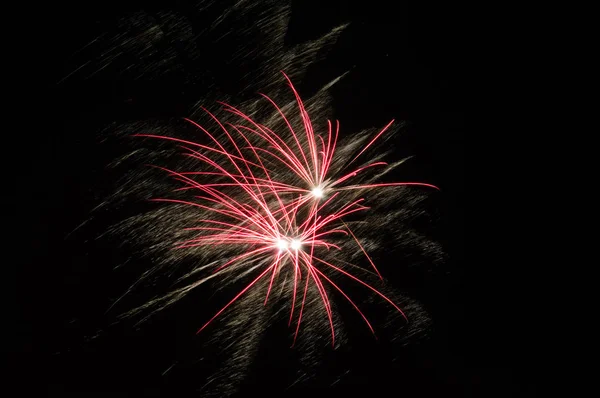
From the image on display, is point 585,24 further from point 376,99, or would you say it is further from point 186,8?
point 186,8

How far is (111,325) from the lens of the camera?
5.64ft

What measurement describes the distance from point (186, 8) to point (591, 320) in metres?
2.51

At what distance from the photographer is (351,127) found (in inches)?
70.9

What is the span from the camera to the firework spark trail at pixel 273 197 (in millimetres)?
1708

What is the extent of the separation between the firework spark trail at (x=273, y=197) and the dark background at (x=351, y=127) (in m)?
0.22

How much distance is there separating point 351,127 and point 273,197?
50 centimetres

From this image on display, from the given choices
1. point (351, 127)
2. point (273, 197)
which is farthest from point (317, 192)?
point (351, 127)

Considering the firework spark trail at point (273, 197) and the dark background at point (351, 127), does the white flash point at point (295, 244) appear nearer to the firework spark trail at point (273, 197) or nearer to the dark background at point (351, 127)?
the firework spark trail at point (273, 197)

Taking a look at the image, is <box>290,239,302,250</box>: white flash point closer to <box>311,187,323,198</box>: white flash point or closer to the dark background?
<box>311,187,323,198</box>: white flash point

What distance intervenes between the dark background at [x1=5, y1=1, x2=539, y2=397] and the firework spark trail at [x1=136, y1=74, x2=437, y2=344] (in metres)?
0.22

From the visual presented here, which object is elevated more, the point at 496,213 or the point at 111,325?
the point at 111,325

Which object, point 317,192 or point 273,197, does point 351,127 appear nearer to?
point 317,192

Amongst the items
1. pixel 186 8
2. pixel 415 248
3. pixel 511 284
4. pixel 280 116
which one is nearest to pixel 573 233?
pixel 511 284

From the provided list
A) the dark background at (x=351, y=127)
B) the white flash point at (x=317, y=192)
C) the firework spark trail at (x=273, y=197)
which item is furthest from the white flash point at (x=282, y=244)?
the dark background at (x=351, y=127)
